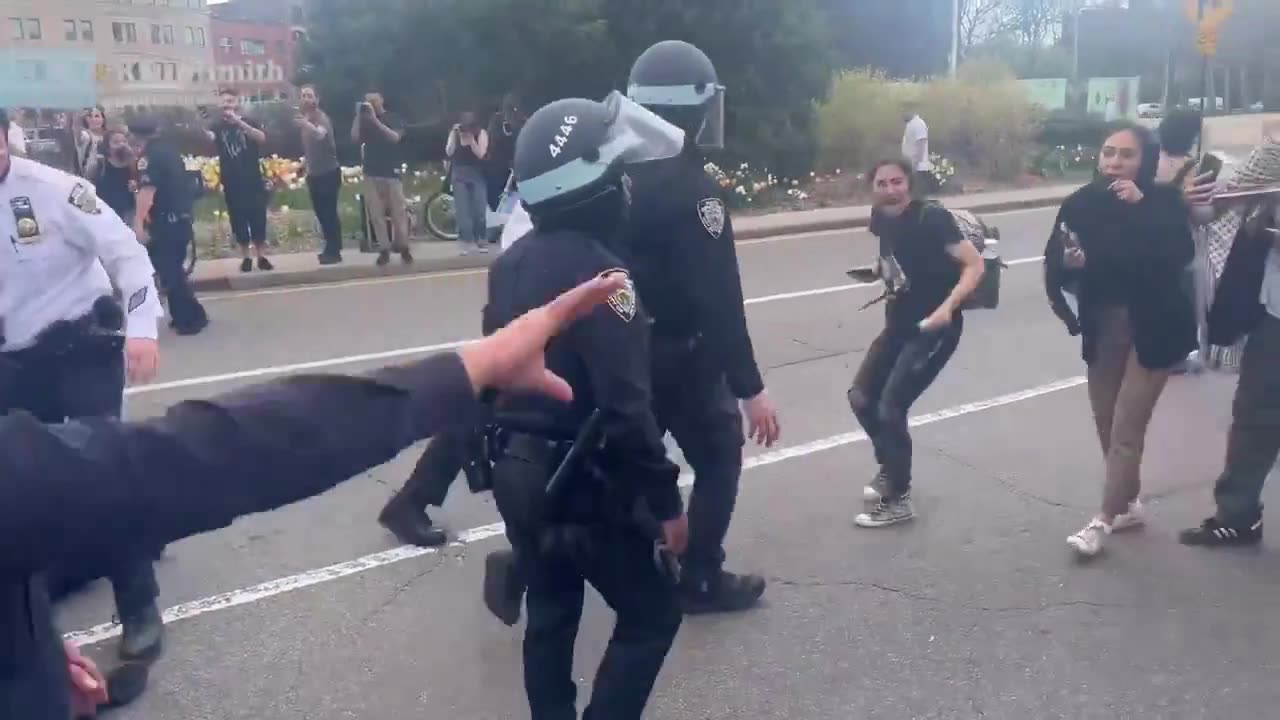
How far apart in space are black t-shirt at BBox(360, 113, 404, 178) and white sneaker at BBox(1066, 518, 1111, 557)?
9.85m

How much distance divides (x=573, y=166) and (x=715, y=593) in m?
2.21

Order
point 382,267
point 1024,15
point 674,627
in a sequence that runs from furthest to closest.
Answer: point 1024,15
point 382,267
point 674,627

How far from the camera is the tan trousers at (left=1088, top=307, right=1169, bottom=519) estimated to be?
5219mm

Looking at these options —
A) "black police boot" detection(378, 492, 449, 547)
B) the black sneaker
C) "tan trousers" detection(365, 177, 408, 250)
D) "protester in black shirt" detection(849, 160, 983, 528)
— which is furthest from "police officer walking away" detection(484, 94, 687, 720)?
"tan trousers" detection(365, 177, 408, 250)

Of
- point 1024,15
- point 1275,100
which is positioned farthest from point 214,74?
point 1024,15

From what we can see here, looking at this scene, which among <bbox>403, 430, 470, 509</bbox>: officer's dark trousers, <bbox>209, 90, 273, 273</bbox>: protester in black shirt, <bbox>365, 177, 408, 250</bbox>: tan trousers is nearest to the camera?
<bbox>403, 430, 470, 509</bbox>: officer's dark trousers

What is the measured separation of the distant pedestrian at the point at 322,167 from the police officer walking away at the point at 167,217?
9.45 ft

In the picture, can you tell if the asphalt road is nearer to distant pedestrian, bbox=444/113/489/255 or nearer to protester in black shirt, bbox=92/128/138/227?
protester in black shirt, bbox=92/128/138/227

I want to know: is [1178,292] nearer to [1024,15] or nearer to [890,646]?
[890,646]

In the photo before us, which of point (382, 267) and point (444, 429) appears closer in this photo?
point (444, 429)

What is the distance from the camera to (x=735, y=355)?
429 cm

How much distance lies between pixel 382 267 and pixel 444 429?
12912 millimetres

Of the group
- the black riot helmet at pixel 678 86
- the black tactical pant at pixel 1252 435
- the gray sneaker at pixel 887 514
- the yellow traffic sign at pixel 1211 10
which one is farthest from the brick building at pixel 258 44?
the black tactical pant at pixel 1252 435

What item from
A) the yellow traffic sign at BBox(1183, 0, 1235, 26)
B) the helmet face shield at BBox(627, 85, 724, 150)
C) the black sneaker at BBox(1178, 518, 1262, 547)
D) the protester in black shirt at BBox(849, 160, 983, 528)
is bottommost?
the black sneaker at BBox(1178, 518, 1262, 547)
